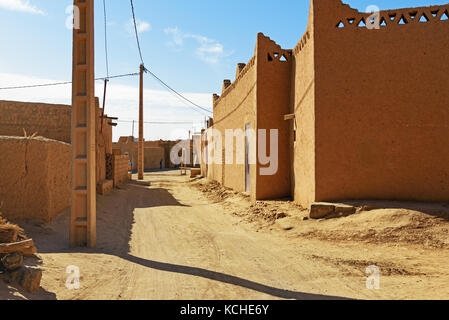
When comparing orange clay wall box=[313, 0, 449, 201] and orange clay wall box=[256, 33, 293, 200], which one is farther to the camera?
orange clay wall box=[256, 33, 293, 200]

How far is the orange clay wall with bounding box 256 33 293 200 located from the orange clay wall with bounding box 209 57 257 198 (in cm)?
29

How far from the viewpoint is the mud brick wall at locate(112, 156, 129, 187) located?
14761mm

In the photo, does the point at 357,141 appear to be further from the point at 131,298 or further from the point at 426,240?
the point at 131,298

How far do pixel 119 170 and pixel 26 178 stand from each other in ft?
32.3

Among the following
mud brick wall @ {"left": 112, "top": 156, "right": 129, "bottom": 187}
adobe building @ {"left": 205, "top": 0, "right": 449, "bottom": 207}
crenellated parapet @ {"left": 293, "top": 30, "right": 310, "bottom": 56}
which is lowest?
mud brick wall @ {"left": 112, "top": 156, "right": 129, "bottom": 187}

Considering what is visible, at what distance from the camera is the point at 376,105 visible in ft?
24.7

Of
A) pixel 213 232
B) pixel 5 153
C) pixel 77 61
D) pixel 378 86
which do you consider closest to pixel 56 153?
pixel 5 153

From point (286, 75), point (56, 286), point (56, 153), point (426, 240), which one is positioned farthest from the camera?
point (286, 75)

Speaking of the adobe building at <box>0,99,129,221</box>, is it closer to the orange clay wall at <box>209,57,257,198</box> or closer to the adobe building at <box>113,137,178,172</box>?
the orange clay wall at <box>209,57,257,198</box>

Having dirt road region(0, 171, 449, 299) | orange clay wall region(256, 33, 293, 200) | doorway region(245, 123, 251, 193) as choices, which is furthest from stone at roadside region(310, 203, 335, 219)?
doorway region(245, 123, 251, 193)

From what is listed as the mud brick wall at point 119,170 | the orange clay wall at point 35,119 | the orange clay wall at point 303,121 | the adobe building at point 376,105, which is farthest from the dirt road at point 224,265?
the mud brick wall at point 119,170
